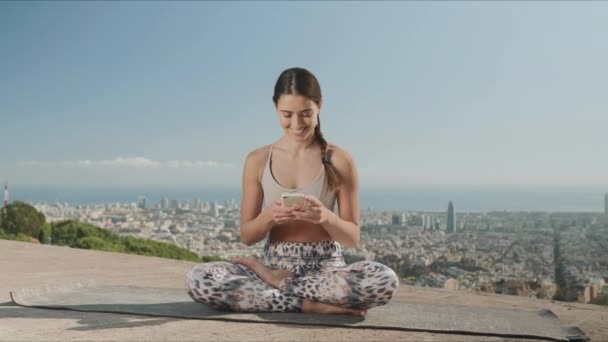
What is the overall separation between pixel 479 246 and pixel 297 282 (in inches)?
228

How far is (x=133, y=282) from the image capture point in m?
5.68

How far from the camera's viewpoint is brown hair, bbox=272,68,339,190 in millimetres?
3578

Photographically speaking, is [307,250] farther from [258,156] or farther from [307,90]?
[307,90]

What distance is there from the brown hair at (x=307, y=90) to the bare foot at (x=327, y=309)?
68cm

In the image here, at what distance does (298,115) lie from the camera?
11.9ft

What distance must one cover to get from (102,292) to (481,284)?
148 inches

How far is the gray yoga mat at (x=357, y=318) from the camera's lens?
3391 mm

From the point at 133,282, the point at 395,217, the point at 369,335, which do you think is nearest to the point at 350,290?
the point at 369,335

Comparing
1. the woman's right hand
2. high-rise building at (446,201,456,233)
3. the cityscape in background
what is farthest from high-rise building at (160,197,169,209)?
the woman's right hand

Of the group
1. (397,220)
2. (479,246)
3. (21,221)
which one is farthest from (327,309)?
(21,221)

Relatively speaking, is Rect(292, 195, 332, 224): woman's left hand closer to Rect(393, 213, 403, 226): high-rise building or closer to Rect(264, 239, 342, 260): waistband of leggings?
Rect(264, 239, 342, 260): waistband of leggings

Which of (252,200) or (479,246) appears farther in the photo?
(479,246)

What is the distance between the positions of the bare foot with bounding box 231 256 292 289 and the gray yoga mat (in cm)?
19

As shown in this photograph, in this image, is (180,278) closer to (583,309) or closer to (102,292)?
(102,292)
